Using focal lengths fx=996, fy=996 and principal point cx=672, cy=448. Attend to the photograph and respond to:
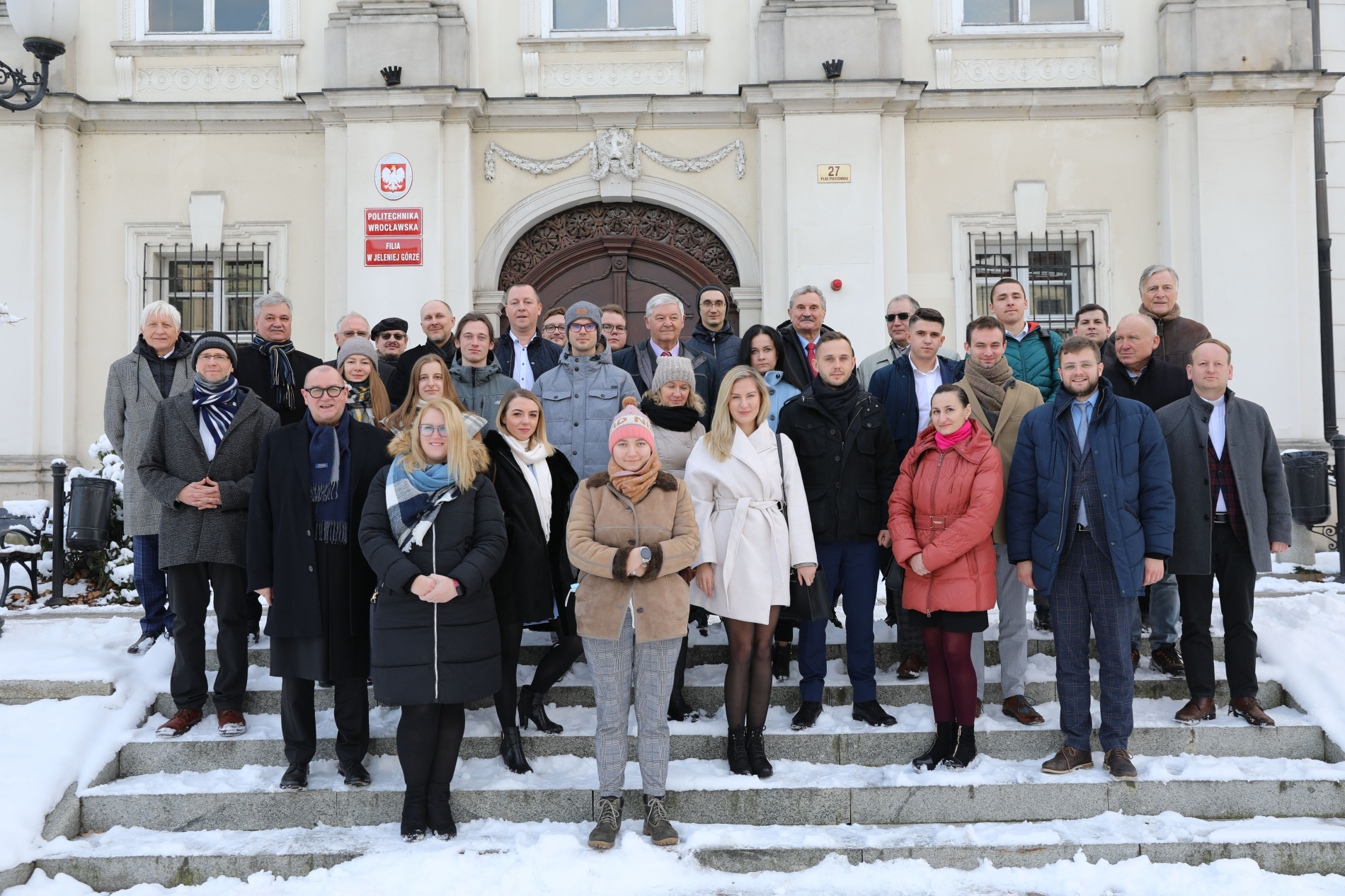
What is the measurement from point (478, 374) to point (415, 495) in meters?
1.40

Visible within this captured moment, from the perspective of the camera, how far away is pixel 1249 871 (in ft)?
13.3

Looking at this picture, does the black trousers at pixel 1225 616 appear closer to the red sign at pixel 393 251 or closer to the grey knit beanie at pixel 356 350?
the grey knit beanie at pixel 356 350

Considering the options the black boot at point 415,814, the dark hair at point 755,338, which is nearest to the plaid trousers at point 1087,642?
the dark hair at point 755,338

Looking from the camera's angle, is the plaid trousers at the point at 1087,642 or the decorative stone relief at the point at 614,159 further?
the decorative stone relief at the point at 614,159

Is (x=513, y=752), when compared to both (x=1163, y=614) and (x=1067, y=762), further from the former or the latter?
(x=1163, y=614)

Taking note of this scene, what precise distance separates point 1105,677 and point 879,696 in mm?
1169

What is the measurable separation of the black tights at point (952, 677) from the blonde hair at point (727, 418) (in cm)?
131

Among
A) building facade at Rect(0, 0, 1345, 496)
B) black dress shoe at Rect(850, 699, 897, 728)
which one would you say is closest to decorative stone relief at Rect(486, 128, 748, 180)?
building facade at Rect(0, 0, 1345, 496)

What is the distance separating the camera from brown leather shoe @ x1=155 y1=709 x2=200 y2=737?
4926mm

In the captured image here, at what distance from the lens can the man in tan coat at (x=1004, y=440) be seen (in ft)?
16.8

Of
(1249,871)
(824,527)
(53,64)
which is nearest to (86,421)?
(53,64)

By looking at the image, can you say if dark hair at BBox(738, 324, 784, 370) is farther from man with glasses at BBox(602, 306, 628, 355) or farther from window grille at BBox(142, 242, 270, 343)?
window grille at BBox(142, 242, 270, 343)

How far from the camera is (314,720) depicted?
4.58 m

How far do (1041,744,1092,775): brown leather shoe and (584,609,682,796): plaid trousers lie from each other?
1807 mm
